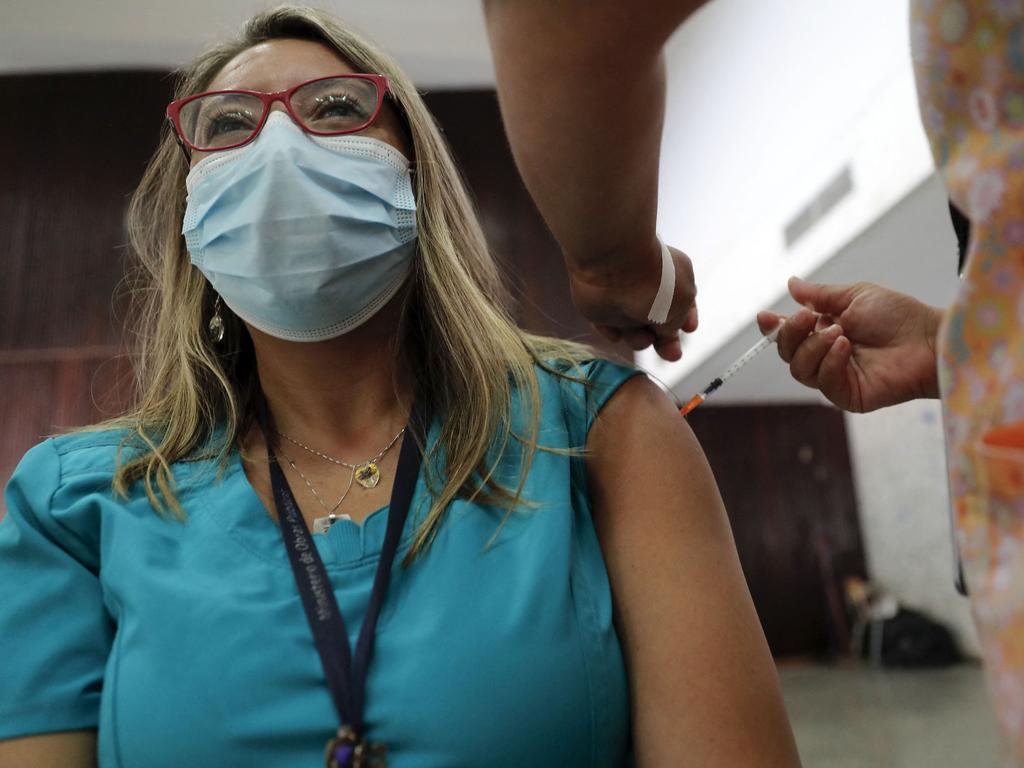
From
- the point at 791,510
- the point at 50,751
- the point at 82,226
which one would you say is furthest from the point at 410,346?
the point at 791,510

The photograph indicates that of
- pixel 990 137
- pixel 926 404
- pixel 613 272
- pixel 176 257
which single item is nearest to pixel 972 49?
pixel 990 137

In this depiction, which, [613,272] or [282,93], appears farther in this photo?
[282,93]

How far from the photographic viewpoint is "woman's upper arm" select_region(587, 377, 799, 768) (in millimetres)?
833

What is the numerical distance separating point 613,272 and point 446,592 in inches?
15.1

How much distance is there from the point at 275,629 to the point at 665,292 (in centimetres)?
57

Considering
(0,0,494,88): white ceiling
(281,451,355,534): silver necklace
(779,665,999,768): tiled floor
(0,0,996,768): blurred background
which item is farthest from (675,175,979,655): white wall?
(281,451,355,534): silver necklace

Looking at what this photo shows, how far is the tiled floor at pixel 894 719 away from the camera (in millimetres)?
3469

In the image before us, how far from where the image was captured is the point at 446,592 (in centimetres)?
90

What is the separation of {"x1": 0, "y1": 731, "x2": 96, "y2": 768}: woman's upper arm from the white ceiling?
469cm

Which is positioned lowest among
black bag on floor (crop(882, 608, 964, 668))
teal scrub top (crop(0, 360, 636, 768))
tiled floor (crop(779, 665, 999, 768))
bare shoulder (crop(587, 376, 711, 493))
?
black bag on floor (crop(882, 608, 964, 668))

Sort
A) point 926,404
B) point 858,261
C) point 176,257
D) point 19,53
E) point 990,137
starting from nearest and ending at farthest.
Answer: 1. point 990,137
2. point 176,257
3. point 858,261
4. point 19,53
5. point 926,404

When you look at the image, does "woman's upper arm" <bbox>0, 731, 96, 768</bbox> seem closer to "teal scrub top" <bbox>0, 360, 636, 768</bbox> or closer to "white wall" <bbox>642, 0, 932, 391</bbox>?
"teal scrub top" <bbox>0, 360, 636, 768</bbox>

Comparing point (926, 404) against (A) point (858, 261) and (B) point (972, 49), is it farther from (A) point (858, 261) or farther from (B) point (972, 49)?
(B) point (972, 49)

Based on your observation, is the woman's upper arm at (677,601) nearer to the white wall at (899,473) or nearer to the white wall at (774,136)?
the white wall at (774,136)
